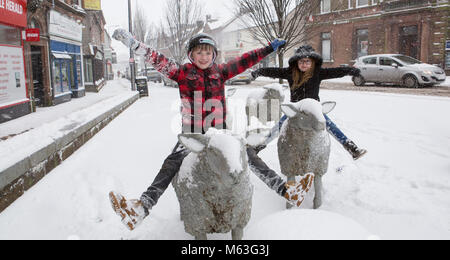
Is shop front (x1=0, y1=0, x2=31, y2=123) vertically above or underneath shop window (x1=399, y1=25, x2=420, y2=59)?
underneath

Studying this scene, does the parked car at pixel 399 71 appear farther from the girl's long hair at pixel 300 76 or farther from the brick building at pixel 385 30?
the girl's long hair at pixel 300 76

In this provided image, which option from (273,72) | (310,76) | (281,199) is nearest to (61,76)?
(273,72)

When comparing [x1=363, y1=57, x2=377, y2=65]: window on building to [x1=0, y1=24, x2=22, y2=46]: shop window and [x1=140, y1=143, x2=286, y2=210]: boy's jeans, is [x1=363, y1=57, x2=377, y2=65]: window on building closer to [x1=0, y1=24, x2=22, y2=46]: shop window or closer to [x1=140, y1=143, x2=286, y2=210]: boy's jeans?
[x1=0, y1=24, x2=22, y2=46]: shop window

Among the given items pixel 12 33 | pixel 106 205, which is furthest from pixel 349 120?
pixel 12 33

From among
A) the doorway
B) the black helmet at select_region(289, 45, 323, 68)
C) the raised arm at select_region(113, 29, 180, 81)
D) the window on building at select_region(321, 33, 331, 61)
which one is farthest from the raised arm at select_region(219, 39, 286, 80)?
the window on building at select_region(321, 33, 331, 61)

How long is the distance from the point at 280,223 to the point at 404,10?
91.0ft

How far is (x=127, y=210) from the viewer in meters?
2.53

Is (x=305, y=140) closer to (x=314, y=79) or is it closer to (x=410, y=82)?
(x=314, y=79)

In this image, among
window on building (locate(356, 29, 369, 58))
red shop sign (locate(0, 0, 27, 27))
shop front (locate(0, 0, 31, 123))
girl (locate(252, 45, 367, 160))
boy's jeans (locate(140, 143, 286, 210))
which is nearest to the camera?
boy's jeans (locate(140, 143, 286, 210))

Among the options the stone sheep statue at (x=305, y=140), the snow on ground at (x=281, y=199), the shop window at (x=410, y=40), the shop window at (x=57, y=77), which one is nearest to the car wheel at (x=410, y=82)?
the snow on ground at (x=281, y=199)

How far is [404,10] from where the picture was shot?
24297 millimetres

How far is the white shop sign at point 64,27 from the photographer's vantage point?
14.6 m

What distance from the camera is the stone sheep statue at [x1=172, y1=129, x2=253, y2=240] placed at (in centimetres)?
226
